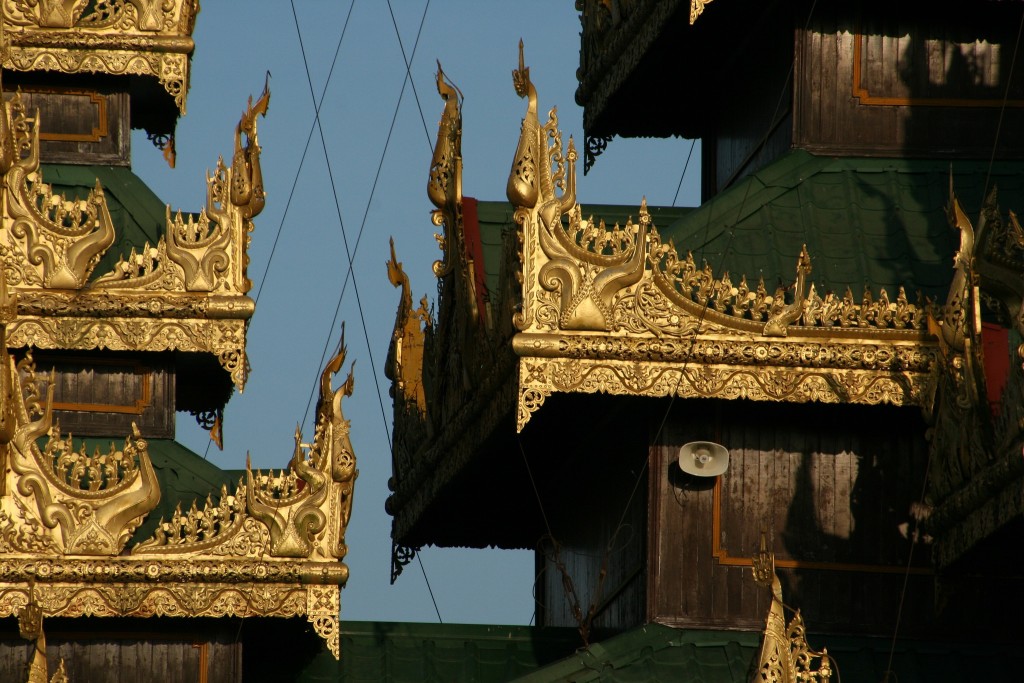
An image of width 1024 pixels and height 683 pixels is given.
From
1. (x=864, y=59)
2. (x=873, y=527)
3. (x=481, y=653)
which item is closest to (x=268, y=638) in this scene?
(x=481, y=653)

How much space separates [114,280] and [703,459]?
20.6ft

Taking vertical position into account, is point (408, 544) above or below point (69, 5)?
below

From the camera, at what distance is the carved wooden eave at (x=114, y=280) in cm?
2639

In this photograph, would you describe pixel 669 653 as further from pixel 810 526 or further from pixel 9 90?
pixel 9 90

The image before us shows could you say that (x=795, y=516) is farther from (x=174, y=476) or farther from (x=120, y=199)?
(x=120, y=199)

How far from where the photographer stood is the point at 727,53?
2823cm

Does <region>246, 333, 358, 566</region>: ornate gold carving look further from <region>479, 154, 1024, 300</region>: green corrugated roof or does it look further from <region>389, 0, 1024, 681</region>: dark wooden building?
<region>479, 154, 1024, 300</region>: green corrugated roof

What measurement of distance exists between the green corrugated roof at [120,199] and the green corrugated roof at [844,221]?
5294 millimetres

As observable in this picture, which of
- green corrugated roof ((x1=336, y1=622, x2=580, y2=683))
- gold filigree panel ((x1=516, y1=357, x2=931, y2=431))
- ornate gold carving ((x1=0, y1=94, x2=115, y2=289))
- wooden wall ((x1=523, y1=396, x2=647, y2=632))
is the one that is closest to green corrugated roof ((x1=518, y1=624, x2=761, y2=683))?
wooden wall ((x1=523, y1=396, x2=647, y2=632))

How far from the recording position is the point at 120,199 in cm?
2762

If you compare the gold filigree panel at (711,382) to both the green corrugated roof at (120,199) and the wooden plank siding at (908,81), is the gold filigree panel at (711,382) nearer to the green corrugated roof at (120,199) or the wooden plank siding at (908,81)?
the wooden plank siding at (908,81)

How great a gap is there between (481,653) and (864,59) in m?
6.11

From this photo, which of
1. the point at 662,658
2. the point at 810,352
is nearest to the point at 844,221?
the point at 810,352

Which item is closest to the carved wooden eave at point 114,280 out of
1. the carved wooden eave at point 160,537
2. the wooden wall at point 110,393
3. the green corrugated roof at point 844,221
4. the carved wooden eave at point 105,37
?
the wooden wall at point 110,393
